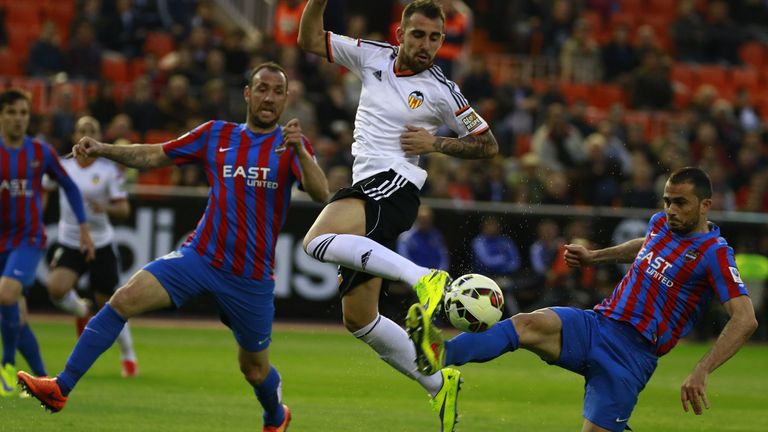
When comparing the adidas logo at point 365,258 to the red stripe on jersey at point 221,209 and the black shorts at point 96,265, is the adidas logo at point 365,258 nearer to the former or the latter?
the red stripe on jersey at point 221,209

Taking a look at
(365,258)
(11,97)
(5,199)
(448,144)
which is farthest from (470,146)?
(5,199)

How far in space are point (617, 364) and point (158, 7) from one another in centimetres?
1496

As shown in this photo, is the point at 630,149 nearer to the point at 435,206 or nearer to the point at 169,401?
the point at 435,206

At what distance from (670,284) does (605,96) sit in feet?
51.0

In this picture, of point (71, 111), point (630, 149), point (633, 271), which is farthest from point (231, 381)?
point (630, 149)

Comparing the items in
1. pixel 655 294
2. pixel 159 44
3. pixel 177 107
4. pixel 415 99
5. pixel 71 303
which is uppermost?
pixel 415 99

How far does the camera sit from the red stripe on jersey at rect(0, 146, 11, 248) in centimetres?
1058

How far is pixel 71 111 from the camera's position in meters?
18.3

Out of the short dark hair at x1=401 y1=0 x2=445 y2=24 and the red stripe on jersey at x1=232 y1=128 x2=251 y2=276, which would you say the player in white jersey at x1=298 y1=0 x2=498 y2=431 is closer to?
the short dark hair at x1=401 y1=0 x2=445 y2=24

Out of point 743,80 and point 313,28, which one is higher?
point 313,28

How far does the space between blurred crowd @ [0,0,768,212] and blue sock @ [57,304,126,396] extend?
8.47 m

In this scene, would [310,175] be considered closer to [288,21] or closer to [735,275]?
[735,275]

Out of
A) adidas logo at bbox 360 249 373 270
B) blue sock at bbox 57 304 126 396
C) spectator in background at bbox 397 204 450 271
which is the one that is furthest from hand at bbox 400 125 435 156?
spectator in background at bbox 397 204 450 271

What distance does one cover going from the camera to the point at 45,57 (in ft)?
63.9
